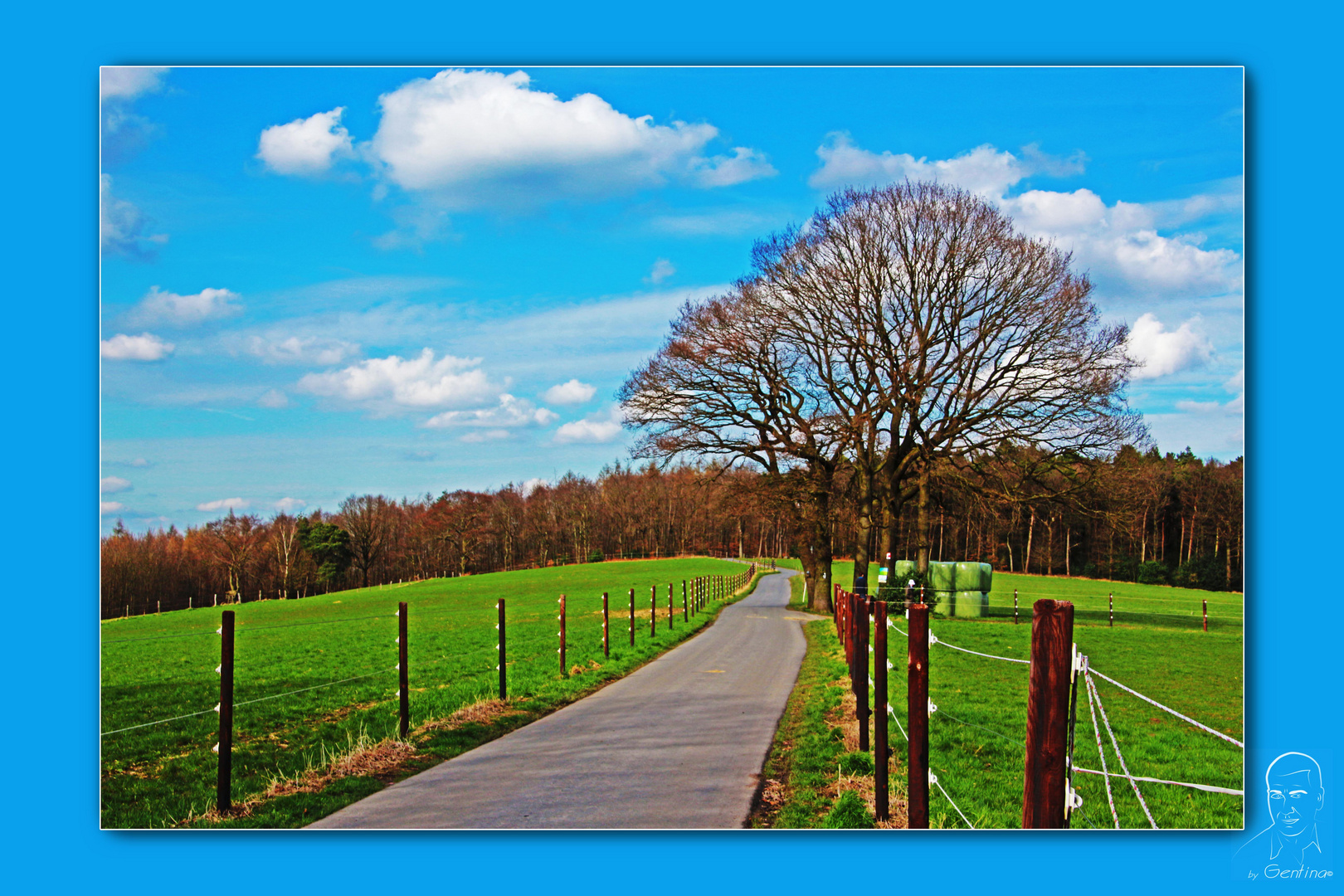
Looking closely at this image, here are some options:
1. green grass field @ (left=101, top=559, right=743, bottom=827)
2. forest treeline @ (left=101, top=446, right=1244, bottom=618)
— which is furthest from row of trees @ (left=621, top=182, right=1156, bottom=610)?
green grass field @ (left=101, top=559, right=743, bottom=827)

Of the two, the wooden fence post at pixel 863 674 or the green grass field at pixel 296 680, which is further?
the green grass field at pixel 296 680

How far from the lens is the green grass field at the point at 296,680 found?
812 cm

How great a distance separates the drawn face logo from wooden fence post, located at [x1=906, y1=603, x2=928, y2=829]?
110 inches

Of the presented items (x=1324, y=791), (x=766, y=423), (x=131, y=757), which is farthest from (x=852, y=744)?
(x=766, y=423)

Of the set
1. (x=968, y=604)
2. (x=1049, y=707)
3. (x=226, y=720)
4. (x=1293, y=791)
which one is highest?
(x=1049, y=707)

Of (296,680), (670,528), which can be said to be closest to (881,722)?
(296,680)

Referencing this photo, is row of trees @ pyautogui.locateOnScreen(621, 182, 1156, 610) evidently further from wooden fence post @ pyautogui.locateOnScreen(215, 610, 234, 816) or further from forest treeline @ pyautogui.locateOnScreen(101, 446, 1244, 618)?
wooden fence post @ pyautogui.locateOnScreen(215, 610, 234, 816)

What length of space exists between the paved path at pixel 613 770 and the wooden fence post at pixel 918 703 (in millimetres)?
1227

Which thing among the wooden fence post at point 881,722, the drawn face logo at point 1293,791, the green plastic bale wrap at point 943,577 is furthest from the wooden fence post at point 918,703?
the green plastic bale wrap at point 943,577

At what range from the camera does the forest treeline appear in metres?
9.45

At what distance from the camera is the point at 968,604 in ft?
103

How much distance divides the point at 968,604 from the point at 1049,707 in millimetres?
28773

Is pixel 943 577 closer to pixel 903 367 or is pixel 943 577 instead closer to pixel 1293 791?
pixel 903 367

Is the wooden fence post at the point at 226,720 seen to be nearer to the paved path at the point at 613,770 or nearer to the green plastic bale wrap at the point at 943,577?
the paved path at the point at 613,770
